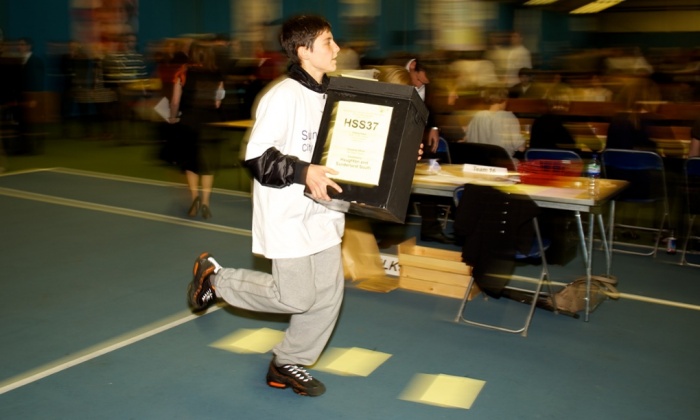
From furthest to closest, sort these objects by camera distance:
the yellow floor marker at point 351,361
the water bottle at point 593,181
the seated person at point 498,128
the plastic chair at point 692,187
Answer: the seated person at point 498,128, the plastic chair at point 692,187, the water bottle at point 593,181, the yellow floor marker at point 351,361

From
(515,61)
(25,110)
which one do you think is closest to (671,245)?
(515,61)

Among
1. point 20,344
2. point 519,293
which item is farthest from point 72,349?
point 519,293

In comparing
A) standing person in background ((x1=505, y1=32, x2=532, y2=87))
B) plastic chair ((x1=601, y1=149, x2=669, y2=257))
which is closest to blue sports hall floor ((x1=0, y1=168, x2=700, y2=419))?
plastic chair ((x1=601, y1=149, x2=669, y2=257))

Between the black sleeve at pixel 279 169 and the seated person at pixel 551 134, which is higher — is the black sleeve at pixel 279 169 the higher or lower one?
the higher one

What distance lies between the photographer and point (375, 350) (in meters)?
4.21

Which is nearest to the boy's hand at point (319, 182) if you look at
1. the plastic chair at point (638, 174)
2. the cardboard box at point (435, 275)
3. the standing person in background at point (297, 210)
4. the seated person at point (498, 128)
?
the standing person in background at point (297, 210)

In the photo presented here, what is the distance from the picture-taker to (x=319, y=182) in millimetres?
2973

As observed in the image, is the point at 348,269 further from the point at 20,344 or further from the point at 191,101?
the point at 191,101

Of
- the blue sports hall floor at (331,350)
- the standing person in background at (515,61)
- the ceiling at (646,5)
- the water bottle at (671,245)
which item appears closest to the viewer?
the blue sports hall floor at (331,350)

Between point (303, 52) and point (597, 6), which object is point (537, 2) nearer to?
point (597, 6)

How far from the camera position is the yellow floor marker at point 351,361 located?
12.8 feet

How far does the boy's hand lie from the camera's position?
2.98 metres

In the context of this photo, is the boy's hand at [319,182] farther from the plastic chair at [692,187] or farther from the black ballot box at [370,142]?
the plastic chair at [692,187]

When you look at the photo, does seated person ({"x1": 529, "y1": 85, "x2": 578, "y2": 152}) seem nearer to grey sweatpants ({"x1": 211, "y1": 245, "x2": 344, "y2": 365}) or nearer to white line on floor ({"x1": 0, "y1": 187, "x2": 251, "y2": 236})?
white line on floor ({"x1": 0, "y1": 187, "x2": 251, "y2": 236})
